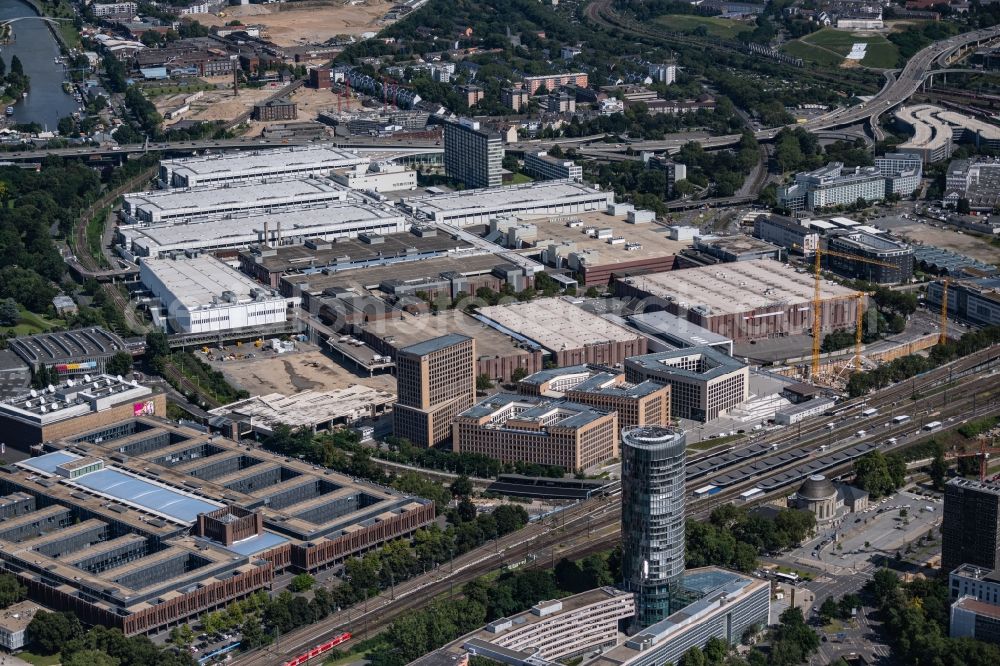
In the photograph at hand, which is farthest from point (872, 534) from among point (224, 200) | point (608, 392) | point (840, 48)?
point (840, 48)

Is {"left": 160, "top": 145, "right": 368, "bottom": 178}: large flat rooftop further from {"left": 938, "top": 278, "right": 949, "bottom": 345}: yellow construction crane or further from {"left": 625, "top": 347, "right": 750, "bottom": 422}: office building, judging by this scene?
{"left": 625, "top": 347, "right": 750, "bottom": 422}: office building

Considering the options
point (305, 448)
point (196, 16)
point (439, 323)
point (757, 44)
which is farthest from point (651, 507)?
point (196, 16)

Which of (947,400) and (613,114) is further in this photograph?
(613,114)

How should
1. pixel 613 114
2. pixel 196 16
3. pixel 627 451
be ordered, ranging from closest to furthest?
1. pixel 627 451
2. pixel 613 114
3. pixel 196 16

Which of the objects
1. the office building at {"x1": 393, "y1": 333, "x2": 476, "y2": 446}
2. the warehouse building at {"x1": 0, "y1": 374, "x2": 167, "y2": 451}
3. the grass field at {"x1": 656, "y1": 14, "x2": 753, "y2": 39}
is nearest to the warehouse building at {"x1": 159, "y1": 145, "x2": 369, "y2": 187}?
the warehouse building at {"x1": 0, "y1": 374, "x2": 167, "y2": 451}

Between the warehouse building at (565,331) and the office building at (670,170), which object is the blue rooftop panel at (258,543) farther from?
the office building at (670,170)

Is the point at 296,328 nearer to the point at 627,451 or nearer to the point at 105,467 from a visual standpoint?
the point at 105,467
